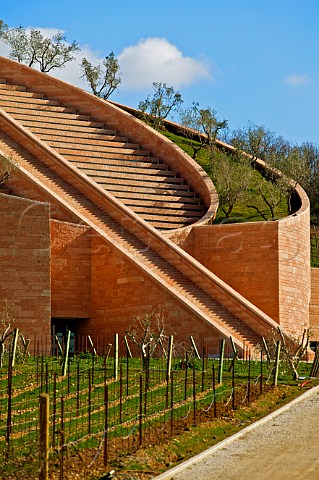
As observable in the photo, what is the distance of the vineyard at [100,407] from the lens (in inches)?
510

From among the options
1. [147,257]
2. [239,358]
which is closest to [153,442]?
[239,358]

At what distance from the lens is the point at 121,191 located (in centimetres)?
3328

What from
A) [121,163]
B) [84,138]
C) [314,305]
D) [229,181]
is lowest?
[314,305]

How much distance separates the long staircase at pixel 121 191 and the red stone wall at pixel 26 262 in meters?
2.23

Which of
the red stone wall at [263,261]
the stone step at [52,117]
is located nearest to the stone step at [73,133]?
the stone step at [52,117]

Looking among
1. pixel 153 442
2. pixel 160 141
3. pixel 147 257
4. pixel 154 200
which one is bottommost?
pixel 153 442

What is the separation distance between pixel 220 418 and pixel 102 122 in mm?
23150

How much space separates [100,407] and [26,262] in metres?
9.60

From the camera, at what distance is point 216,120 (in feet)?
129

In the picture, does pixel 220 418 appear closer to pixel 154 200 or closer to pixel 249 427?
pixel 249 427

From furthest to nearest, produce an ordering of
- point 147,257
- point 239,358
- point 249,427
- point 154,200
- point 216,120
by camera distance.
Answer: point 216,120, point 154,200, point 147,257, point 239,358, point 249,427

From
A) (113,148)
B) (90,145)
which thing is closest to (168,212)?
(113,148)

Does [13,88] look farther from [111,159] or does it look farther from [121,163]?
[121,163]

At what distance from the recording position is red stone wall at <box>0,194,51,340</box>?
82.6ft
